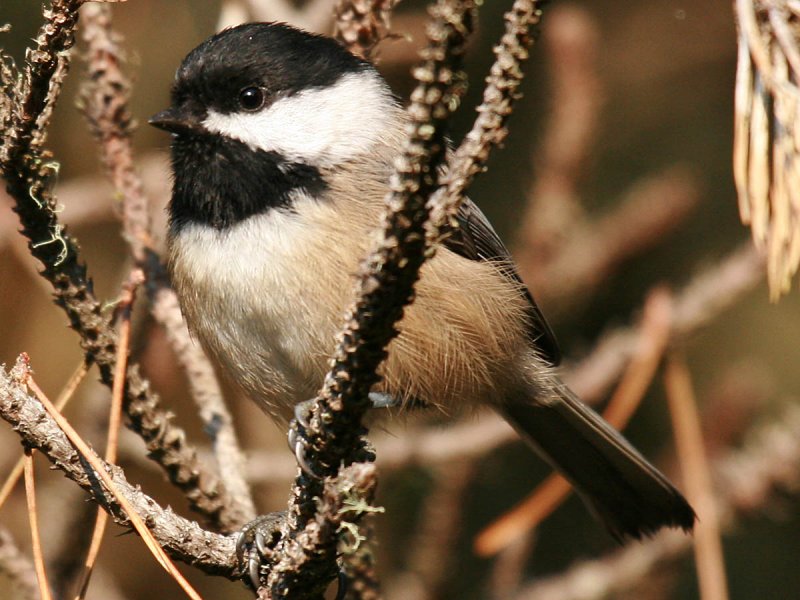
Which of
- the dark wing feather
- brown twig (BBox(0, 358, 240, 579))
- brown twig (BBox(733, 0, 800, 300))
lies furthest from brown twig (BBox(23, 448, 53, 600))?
the dark wing feather

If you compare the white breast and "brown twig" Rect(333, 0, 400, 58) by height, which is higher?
"brown twig" Rect(333, 0, 400, 58)

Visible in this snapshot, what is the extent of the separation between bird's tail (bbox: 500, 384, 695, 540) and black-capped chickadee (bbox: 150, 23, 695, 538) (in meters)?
0.07

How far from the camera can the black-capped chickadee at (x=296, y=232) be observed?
2.13 metres

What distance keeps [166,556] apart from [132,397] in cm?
39

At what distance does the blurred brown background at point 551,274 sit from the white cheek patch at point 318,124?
2.13ft

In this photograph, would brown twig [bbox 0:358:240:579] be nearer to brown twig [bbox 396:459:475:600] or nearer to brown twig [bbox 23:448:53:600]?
brown twig [bbox 23:448:53:600]

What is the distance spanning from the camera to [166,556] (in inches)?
61.7

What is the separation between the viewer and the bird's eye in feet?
7.53

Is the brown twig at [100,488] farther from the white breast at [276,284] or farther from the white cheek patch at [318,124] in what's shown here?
the white cheek patch at [318,124]

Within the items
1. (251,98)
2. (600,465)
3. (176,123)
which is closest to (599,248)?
(600,465)

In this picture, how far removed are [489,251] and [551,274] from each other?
96 centimetres

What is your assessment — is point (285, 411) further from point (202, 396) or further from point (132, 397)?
point (132, 397)

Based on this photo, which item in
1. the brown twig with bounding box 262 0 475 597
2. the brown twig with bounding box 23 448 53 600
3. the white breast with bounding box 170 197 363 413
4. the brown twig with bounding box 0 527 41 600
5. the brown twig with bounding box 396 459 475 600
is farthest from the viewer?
the brown twig with bounding box 396 459 475 600

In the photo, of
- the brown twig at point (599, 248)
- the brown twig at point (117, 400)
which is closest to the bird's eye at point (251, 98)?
the brown twig at point (117, 400)
